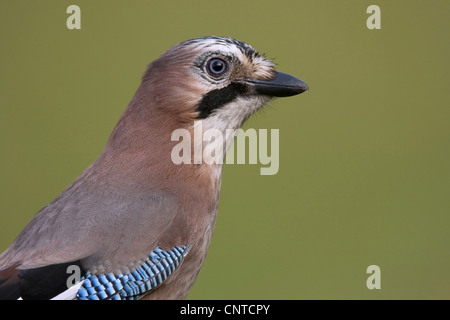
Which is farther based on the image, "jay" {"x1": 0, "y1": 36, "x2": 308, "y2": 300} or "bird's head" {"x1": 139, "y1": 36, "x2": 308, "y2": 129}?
"bird's head" {"x1": 139, "y1": 36, "x2": 308, "y2": 129}

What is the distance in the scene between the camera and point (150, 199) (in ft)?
12.9

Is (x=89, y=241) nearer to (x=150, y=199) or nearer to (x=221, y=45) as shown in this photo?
(x=150, y=199)

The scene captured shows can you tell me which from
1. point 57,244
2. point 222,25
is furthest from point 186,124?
point 222,25

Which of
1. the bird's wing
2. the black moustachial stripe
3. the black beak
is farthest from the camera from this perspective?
the black beak

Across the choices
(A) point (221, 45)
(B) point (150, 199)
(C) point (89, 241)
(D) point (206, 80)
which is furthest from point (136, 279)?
(A) point (221, 45)

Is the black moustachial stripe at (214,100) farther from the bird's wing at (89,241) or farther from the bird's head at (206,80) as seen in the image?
the bird's wing at (89,241)

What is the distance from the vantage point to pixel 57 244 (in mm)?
3619

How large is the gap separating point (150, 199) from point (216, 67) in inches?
30.4

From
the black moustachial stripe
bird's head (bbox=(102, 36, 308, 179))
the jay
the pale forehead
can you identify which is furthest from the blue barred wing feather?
the pale forehead

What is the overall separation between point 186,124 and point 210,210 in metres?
0.46

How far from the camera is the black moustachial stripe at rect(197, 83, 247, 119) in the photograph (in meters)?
4.12

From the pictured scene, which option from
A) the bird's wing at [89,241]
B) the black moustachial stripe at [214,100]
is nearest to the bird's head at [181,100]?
the black moustachial stripe at [214,100]

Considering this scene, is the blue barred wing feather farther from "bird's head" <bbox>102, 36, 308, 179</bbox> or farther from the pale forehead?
the pale forehead

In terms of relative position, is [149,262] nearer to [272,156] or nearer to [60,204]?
[60,204]
